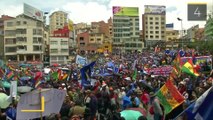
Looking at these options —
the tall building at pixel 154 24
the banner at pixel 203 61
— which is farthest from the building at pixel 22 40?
the banner at pixel 203 61

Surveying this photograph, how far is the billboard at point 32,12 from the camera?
414 ft

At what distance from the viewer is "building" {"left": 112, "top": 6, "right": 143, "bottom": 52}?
540 feet

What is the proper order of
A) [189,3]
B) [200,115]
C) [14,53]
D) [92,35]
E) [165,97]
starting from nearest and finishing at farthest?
[200,115] → [165,97] → [189,3] → [14,53] → [92,35]

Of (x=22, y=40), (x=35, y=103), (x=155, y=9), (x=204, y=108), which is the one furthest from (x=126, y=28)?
(x=204, y=108)

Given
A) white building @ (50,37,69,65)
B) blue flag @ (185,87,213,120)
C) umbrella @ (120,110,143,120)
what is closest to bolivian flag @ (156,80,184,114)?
umbrella @ (120,110,143,120)

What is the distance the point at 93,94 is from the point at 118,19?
6211 inches

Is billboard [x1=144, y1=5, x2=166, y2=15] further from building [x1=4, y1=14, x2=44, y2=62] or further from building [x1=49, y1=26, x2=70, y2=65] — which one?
building [x1=4, y1=14, x2=44, y2=62]

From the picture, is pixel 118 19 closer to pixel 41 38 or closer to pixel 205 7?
pixel 41 38

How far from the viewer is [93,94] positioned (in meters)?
14.9

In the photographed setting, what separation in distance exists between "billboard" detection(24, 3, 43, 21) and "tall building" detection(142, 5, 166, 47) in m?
60.4

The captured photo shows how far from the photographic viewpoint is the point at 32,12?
425 feet

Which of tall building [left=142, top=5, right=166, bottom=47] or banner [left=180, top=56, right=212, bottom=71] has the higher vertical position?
tall building [left=142, top=5, right=166, bottom=47]

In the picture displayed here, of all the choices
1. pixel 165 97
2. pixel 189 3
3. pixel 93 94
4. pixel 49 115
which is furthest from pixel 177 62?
pixel 49 115

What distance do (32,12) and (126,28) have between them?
170ft
